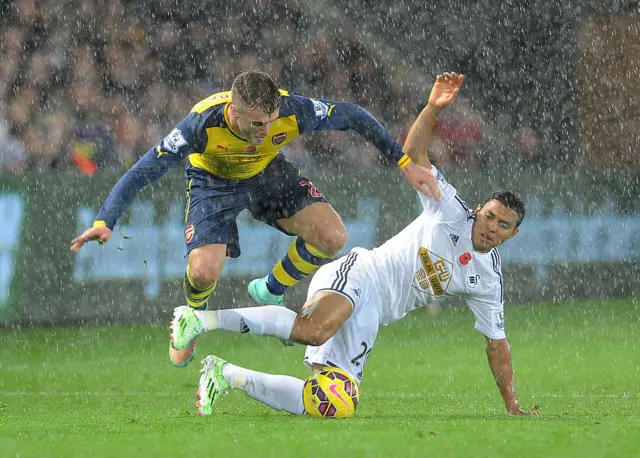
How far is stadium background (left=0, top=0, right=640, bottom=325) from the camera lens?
1338cm

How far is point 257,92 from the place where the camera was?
7.36 m

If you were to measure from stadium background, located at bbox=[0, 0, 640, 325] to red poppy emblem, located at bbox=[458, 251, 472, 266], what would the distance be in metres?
6.33

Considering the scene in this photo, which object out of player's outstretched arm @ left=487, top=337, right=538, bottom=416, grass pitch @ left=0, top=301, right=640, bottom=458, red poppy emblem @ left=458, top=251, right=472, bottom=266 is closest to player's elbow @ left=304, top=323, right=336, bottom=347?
grass pitch @ left=0, top=301, right=640, bottom=458

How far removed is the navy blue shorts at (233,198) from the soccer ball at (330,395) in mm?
1583

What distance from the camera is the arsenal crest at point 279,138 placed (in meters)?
7.97

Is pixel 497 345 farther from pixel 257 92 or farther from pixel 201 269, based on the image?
pixel 257 92

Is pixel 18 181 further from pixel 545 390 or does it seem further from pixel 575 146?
pixel 575 146

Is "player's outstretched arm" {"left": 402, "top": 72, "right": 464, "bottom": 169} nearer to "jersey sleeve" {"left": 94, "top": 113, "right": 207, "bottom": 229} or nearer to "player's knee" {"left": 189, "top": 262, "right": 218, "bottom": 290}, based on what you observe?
"jersey sleeve" {"left": 94, "top": 113, "right": 207, "bottom": 229}

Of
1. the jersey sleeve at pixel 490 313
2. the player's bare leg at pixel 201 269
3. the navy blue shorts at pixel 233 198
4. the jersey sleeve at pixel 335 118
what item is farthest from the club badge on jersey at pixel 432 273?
the player's bare leg at pixel 201 269

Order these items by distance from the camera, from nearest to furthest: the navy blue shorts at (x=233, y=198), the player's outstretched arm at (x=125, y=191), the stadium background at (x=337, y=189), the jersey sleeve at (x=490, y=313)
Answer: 1. the player's outstretched arm at (x=125, y=191)
2. the jersey sleeve at (x=490, y=313)
3. the navy blue shorts at (x=233, y=198)
4. the stadium background at (x=337, y=189)

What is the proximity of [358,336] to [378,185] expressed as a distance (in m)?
7.19

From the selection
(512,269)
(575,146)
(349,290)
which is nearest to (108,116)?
(512,269)

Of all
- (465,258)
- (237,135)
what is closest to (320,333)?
(465,258)

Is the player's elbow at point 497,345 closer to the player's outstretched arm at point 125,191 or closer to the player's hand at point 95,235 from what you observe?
the player's outstretched arm at point 125,191
